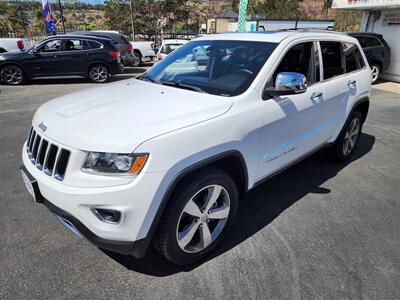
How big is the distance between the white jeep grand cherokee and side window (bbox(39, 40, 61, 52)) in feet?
29.3

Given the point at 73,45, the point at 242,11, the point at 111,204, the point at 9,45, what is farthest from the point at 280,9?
the point at 111,204

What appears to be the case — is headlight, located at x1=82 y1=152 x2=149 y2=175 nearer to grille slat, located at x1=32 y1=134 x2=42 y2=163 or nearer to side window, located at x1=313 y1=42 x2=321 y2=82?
grille slat, located at x1=32 y1=134 x2=42 y2=163

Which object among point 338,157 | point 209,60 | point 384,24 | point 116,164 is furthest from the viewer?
point 384,24

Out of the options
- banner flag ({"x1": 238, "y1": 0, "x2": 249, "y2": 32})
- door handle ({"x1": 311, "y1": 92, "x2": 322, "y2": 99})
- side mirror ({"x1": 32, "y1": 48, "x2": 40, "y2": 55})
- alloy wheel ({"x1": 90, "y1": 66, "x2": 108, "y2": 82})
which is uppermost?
banner flag ({"x1": 238, "y1": 0, "x2": 249, "y2": 32})

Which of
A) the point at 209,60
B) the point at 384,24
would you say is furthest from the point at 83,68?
the point at 384,24

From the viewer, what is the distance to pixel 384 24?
1283 centimetres

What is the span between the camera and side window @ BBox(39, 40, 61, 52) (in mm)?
10952

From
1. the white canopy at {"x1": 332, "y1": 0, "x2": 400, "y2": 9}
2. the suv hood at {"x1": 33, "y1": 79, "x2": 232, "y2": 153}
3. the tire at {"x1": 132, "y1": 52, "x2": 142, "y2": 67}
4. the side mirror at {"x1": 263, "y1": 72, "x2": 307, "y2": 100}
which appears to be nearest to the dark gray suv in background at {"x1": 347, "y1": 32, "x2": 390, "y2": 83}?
the white canopy at {"x1": 332, "y1": 0, "x2": 400, "y2": 9}

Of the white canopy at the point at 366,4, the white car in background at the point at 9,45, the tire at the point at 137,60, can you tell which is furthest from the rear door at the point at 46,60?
the white canopy at the point at 366,4

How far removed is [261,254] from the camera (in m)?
2.75

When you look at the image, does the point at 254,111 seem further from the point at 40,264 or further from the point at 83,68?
the point at 83,68

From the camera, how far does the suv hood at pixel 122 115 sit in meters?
2.09

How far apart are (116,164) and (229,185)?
3.11 feet

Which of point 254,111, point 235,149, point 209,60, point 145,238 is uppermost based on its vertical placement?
point 209,60
